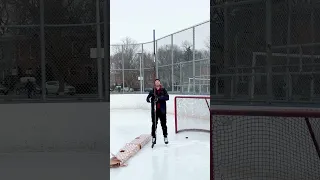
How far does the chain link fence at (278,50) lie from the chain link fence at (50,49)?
2.33 m

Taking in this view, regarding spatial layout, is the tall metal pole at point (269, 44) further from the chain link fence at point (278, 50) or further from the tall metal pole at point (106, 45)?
the tall metal pole at point (106, 45)

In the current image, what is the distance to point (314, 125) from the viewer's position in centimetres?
345

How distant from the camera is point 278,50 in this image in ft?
17.5

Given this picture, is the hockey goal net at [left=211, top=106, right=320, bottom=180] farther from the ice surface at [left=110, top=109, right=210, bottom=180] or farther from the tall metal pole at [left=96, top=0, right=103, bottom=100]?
the tall metal pole at [left=96, top=0, right=103, bottom=100]

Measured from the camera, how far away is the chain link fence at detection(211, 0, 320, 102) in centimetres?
514

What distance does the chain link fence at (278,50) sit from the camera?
16.9 ft

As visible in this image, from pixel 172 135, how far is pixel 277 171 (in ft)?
13.1

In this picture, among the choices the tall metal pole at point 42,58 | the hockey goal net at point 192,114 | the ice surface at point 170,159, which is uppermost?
the tall metal pole at point 42,58

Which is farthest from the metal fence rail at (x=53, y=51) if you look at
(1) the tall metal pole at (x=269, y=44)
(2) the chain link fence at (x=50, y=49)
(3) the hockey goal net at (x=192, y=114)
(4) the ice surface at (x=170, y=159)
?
(3) the hockey goal net at (x=192, y=114)

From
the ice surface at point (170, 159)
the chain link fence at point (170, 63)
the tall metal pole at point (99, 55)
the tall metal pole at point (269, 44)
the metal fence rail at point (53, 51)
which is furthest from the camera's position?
the chain link fence at point (170, 63)

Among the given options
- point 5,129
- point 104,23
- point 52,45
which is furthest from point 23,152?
point 104,23

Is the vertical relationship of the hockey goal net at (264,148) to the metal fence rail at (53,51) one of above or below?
below

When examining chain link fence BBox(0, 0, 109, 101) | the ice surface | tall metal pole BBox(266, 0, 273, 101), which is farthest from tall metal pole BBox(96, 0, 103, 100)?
tall metal pole BBox(266, 0, 273, 101)

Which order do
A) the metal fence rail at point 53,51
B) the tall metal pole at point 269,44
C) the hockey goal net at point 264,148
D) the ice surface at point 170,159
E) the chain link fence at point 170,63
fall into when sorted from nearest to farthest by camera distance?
1. the hockey goal net at point 264,148
2. the ice surface at point 170,159
3. the tall metal pole at point 269,44
4. the metal fence rail at point 53,51
5. the chain link fence at point 170,63
